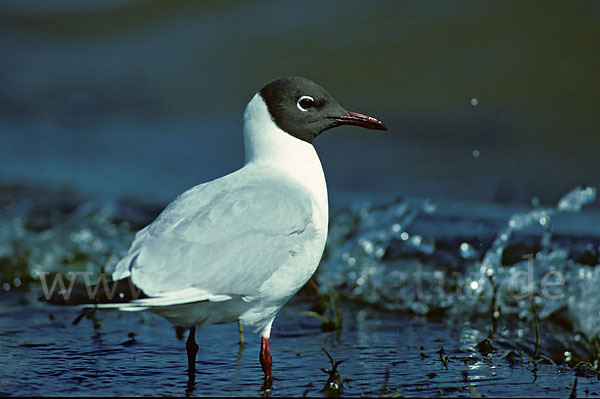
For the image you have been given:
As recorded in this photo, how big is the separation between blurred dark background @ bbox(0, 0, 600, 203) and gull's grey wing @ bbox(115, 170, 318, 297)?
424 cm

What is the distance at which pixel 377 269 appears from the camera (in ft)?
20.2

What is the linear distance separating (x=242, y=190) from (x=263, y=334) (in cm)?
70

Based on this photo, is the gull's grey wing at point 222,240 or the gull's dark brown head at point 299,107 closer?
the gull's grey wing at point 222,240

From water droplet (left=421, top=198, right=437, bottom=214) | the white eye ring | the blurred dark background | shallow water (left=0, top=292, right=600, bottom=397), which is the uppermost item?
the blurred dark background

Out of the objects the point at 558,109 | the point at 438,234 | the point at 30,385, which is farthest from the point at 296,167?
the point at 558,109

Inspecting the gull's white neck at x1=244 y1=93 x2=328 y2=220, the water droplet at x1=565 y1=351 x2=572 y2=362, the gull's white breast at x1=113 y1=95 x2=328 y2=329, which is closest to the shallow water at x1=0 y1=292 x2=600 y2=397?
the gull's white breast at x1=113 y1=95 x2=328 y2=329

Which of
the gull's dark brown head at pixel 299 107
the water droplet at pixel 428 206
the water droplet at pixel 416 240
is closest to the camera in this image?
the gull's dark brown head at pixel 299 107

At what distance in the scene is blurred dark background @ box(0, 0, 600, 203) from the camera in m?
8.62

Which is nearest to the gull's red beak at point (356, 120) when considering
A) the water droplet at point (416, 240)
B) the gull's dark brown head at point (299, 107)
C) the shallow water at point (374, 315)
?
the gull's dark brown head at point (299, 107)

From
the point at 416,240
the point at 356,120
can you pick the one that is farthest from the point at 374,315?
the point at 356,120

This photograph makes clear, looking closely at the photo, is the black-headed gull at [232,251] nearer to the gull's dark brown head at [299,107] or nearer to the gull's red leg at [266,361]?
the gull's red leg at [266,361]

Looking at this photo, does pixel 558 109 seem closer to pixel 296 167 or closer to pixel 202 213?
pixel 296 167

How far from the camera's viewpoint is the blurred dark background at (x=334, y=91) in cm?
862

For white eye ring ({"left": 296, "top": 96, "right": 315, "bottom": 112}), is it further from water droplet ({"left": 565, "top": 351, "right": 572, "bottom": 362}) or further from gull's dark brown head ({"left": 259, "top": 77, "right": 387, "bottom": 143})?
water droplet ({"left": 565, "top": 351, "right": 572, "bottom": 362})
